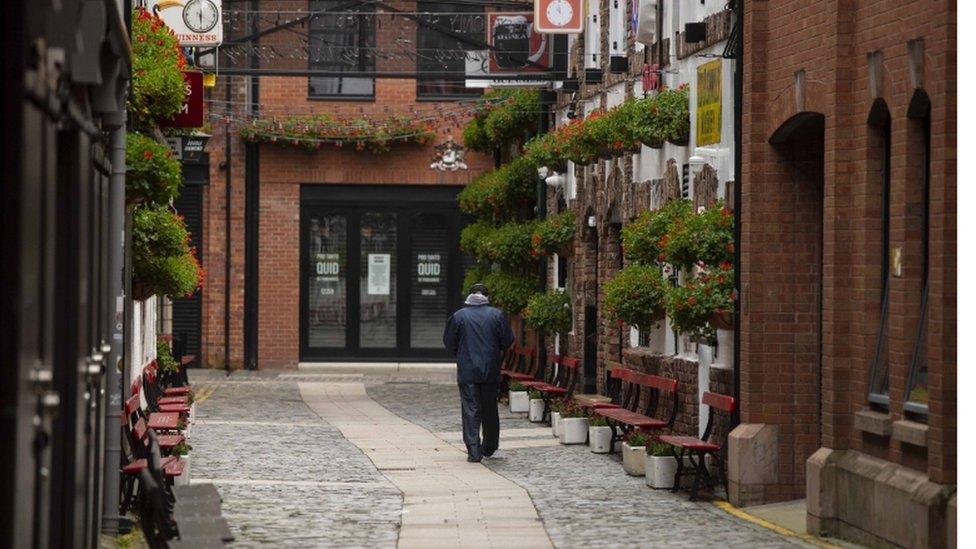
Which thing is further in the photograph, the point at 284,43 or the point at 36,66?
the point at 284,43

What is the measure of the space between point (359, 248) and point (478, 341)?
16333 mm

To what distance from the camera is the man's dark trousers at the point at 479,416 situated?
63.2ft

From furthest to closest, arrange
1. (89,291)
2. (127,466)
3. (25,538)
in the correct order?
(127,466), (89,291), (25,538)

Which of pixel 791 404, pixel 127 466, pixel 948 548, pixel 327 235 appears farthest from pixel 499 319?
pixel 327 235

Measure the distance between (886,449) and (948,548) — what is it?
171 cm

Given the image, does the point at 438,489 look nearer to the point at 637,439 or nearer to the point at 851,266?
the point at 637,439

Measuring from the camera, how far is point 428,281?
3603 cm

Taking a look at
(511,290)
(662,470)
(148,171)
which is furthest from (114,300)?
(511,290)

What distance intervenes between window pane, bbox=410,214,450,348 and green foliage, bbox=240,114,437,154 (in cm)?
172

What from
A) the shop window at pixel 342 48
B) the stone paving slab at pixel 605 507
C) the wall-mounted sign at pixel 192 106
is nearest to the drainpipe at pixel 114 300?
the stone paving slab at pixel 605 507

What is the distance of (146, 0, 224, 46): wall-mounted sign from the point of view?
22.6 m

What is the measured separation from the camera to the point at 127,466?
46.3ft

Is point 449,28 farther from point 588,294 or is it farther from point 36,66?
point 36,66

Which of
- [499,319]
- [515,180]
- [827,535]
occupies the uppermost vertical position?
[515,180]
